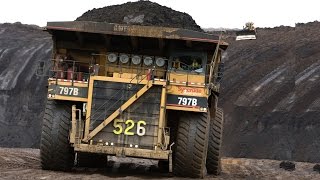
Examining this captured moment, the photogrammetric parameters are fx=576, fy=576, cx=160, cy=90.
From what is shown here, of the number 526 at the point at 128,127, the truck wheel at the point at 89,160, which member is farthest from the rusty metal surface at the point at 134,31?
the truck wheel at the point at 89,160

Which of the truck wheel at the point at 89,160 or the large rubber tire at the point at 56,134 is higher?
the large rubber tire at the point at 56,134

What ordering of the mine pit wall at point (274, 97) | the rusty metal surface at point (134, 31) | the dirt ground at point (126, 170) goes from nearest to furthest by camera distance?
the dirt ground at point (126, 170) < the rusty metal surface at point (134, 31) < the mine pit wall at point (274, 97)

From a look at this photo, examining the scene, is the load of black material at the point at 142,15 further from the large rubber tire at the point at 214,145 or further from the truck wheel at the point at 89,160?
the truck wheel at the point at 89,160

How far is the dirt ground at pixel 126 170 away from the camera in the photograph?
11973mm

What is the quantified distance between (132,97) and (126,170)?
11.0ft

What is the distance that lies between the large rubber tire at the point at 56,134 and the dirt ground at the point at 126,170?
0.38 m

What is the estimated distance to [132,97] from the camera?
12.3 metres

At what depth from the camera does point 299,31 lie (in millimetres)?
47625

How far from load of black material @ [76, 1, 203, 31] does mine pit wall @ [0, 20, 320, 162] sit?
27.5 ft

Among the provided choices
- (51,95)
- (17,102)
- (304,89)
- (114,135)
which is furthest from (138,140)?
(17,102)

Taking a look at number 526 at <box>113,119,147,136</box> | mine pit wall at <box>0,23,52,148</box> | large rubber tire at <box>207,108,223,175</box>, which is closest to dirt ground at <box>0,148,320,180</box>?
large rubber tire at <box>207,108,223,175</box>

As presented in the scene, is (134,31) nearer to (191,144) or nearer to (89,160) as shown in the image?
(191,144)

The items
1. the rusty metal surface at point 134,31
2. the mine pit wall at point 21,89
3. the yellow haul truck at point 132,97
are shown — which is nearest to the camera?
the yellow haul truck at point 132,97

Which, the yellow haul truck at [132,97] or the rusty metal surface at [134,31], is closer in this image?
the yellow haul truck at [132,97]
